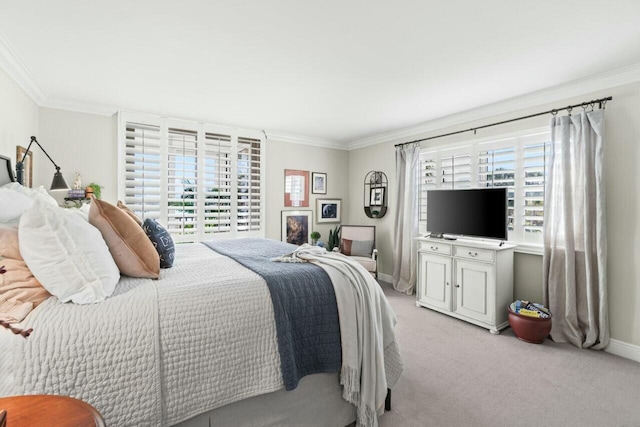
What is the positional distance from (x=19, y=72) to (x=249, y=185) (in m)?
2.78

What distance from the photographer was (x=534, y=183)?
10.9ft

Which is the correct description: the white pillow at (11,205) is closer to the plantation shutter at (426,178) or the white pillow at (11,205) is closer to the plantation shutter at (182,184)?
the plantation shutter at (182,184)

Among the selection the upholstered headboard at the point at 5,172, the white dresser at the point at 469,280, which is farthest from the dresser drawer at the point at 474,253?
the upholstered headboard at the point at 5,172

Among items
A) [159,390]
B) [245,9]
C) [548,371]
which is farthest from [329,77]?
[548,371]

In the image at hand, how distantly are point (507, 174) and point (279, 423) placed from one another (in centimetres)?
357

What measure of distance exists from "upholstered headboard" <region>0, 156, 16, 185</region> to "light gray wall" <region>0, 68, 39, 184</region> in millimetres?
413

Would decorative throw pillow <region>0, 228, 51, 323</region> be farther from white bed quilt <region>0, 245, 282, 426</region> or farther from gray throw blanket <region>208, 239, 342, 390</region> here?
gray throw blanket <region>208, 239, 342, 390</region>

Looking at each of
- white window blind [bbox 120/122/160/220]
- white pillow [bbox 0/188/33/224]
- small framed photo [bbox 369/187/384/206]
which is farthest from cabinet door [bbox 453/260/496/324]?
white window blind [bbox 120/122/160/220]

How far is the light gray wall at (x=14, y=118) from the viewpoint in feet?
8.15

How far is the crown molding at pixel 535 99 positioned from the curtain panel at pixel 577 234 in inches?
10.8

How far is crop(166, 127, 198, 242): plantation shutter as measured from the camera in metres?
4.18

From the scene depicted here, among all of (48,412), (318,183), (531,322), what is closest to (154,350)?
(48,412)

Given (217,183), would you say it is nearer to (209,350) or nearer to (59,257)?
(59,257)

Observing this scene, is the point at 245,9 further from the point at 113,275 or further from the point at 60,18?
the point at 113,275
